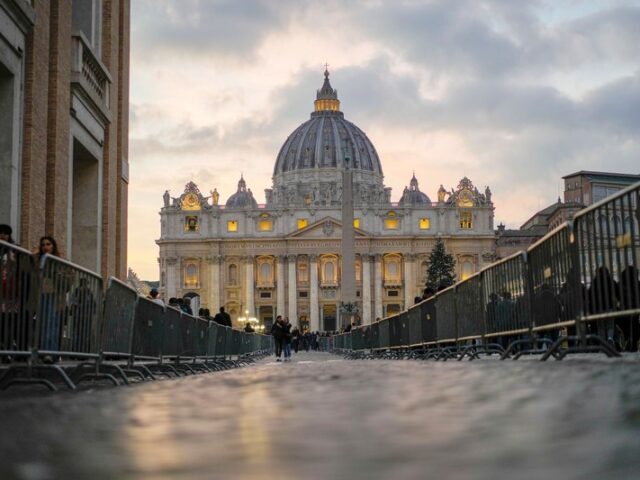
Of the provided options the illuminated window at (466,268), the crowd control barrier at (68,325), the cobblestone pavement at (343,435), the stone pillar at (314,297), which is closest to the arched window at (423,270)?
the illuminated window at (466,268)

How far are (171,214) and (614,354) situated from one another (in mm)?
122668

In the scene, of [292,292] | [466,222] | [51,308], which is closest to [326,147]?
[466,222]

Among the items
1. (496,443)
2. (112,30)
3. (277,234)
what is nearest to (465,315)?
(112,30)

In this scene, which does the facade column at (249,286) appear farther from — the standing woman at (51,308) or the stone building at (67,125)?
the standing woman at (51,308)

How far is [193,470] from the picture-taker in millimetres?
1623

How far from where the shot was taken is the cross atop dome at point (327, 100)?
165875 mm

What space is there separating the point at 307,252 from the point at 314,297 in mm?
Result: 5570

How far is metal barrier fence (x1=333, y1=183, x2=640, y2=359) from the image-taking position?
895 centimetres

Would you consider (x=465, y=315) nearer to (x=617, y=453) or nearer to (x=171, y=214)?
(x=617, y=453)

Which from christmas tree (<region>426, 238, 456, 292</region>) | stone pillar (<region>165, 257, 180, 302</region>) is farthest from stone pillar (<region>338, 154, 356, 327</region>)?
stone pillar (<region>165, 257, 180, 302</region>)

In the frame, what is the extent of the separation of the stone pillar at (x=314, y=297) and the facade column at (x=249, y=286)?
6963 millimetres

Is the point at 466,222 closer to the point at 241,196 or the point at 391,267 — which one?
the point at 391,267

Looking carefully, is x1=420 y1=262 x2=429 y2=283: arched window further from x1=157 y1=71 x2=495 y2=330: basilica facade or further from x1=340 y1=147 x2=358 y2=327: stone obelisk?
x1=340 y1=147 x2=358 y2=327: stone obelisk

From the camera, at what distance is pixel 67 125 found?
1506cm
